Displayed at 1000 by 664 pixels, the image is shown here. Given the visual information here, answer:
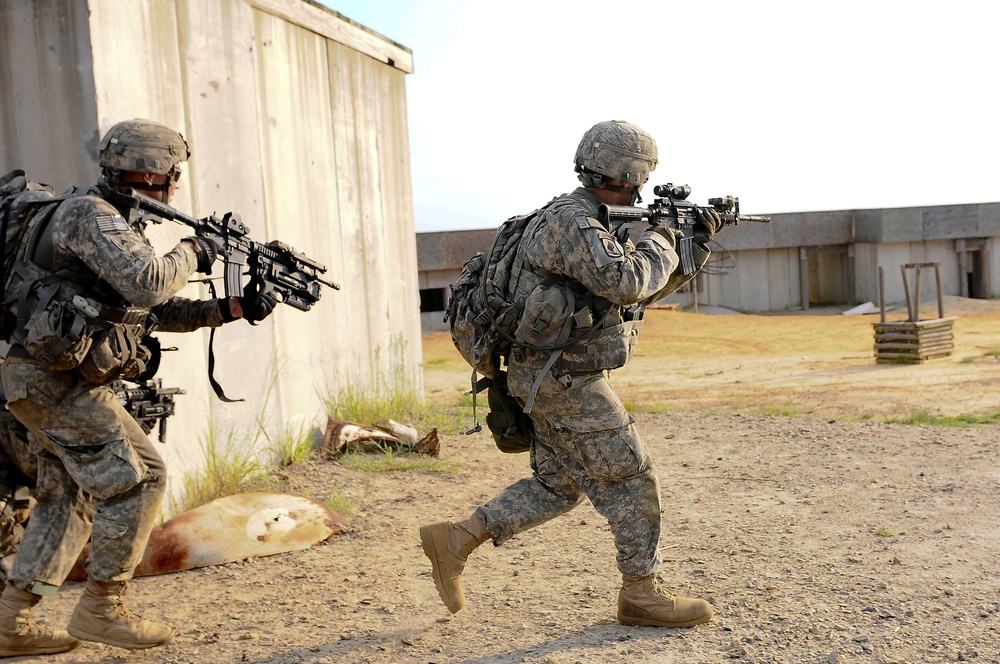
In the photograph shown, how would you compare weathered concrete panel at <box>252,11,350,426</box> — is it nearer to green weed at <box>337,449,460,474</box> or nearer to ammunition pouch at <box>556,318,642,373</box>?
green weed at <box>337,449,460,474</box>

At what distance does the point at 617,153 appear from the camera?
3.61 meters

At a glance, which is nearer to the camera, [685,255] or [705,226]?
[685,255]

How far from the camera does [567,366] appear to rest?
140 inches

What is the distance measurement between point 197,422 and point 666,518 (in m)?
2.76

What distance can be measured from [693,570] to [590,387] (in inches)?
52.8

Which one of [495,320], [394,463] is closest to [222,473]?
[394,463]

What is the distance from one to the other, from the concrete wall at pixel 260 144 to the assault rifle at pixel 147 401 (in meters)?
0.93

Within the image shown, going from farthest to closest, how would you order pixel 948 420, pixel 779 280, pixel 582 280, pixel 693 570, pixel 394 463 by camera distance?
pixel 779 280, pixel 948 420, pixel 394 463, pixel 693 570, pixel 582 280

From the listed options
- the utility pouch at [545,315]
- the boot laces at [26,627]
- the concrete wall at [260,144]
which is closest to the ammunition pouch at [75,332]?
the boot laces at [26,627]

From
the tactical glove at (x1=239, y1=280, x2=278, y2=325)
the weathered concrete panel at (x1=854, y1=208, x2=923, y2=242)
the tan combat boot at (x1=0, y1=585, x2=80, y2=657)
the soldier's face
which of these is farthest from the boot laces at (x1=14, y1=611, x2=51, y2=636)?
the weathered concrete panel at (x1=854, y1=208, x2=923, y2=242)

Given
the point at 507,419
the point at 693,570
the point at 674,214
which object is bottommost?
the point at 693,570

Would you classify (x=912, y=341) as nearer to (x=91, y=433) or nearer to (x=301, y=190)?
(x=301, y=190)

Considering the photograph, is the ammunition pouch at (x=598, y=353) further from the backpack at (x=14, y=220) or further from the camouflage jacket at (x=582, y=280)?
the backpack at (x=14, y=220)

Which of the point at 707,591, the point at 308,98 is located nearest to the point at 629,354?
the point at 707,591
